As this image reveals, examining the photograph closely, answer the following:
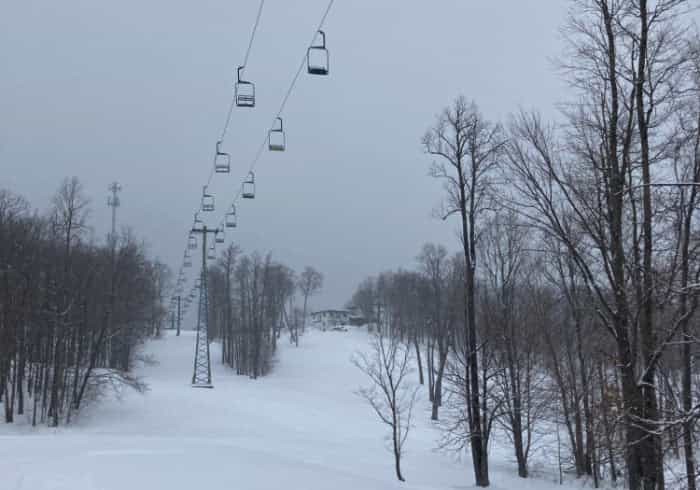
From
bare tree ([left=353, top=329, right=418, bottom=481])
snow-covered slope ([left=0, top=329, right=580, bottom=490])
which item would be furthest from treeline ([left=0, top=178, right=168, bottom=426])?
bare tree ([left=353, top=329, right=418, bottom=481])

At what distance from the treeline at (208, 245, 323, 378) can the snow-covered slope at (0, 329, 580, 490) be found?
2254 mm

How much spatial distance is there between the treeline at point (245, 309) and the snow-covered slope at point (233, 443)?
2254 mm

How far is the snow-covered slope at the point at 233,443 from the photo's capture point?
16219mm

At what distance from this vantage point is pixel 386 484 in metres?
19.2

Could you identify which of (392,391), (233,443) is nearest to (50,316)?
(233,443)

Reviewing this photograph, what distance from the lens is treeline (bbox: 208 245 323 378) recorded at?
207 feet

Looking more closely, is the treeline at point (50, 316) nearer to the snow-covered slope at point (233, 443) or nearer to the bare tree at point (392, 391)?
the snow-covered slope at point (233, 443)

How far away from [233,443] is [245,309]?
40.6 metres

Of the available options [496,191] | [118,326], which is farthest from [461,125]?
[118,326]

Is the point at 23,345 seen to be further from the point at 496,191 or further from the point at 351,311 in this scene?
the point at 351,311

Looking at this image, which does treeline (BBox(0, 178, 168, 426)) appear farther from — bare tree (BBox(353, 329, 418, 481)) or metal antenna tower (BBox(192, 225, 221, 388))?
bare tree (BBox(353, 329, 418, 481))

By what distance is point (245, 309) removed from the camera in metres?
Answer: 67.2

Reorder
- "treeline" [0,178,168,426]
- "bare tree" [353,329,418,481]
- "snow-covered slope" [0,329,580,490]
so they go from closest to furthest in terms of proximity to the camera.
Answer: "snow-covered slope" [0,329,580,490], "bare tree" [353,329,418,481], "treeline" [0,178,168,426]

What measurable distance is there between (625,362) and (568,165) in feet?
15.1
